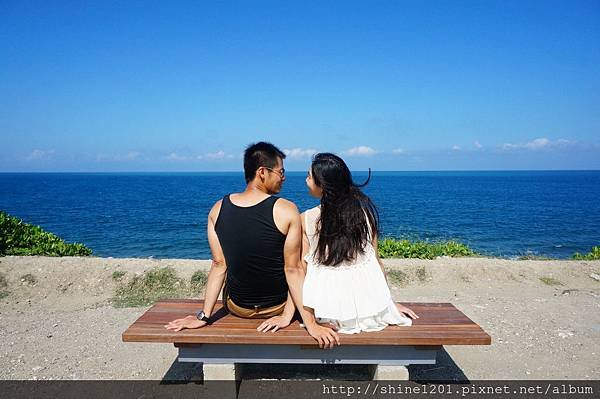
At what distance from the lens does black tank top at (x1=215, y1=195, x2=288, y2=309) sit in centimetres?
374

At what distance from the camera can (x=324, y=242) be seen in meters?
3.98

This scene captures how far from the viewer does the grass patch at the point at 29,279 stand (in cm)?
791

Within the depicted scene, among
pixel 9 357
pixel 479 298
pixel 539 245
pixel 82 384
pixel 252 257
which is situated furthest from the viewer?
pixel 539 245

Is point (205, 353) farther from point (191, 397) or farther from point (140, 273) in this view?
point (140, 273)

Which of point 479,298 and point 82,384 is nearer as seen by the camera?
point 82,384

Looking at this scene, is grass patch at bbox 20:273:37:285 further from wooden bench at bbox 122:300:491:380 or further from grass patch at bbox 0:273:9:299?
wooden bench at bbox 122:300:491:380

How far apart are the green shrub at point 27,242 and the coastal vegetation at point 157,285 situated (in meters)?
2.39

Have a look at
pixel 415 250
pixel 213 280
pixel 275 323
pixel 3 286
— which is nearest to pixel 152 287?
pixel 3 286

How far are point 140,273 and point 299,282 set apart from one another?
17.6 ft

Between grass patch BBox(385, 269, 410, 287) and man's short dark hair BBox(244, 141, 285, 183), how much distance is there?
5267 millimetres

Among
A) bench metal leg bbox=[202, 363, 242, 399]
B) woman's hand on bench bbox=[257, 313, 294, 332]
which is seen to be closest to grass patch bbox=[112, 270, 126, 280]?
bench metal leg bbox=[202, 363, 242, 399]

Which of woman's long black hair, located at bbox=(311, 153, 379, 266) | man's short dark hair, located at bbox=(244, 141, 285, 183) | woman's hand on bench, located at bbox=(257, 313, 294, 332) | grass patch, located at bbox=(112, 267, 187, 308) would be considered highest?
man's short dark hair, located at bbox=(244, 141, 285, 183)

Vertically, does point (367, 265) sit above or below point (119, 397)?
above

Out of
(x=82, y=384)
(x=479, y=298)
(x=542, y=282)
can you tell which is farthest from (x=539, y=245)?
(x=82, y=384)
